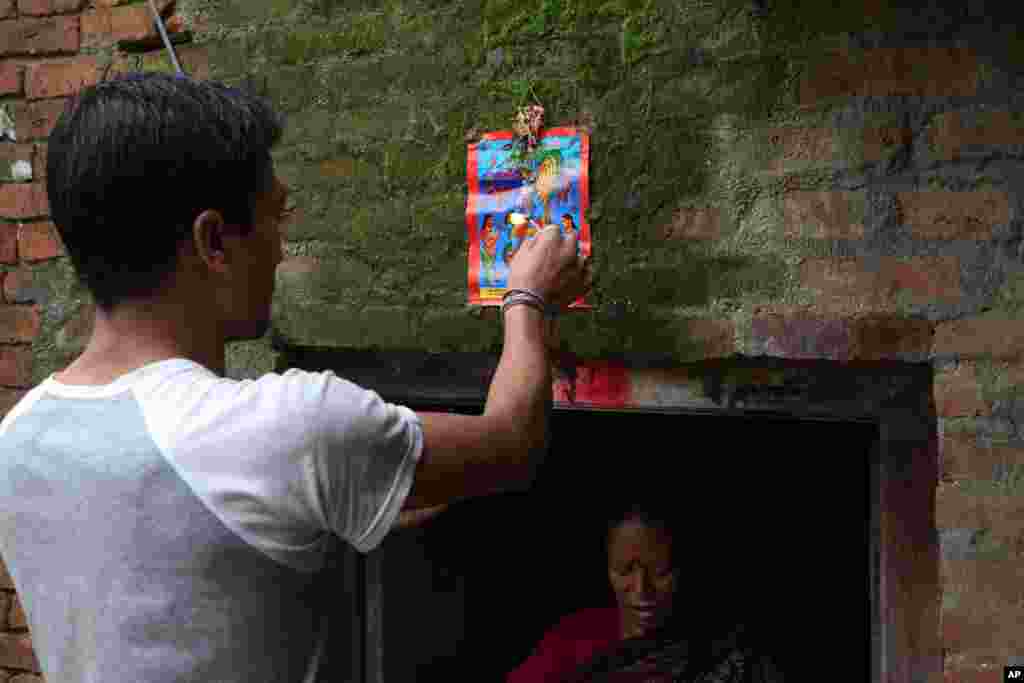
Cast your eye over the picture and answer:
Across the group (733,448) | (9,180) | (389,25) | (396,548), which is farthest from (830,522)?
(9,180)

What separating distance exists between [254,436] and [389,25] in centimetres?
125

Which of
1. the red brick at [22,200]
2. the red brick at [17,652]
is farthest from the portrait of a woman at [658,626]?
the red brick at [22,200]

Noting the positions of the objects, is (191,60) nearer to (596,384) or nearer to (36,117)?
(36,117)

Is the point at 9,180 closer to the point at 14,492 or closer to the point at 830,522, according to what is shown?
the point at 14,492

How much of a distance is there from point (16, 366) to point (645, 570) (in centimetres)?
167

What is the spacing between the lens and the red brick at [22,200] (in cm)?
261

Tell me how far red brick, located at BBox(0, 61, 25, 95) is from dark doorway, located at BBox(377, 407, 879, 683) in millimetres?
1761

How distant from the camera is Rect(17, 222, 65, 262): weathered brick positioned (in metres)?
2.59

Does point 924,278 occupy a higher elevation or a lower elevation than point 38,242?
lower

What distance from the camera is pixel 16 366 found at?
2.66 m

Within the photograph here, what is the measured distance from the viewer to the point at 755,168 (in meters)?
1.96

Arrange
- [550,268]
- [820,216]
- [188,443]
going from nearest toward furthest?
[188,443] < [550,268] < [820,216]

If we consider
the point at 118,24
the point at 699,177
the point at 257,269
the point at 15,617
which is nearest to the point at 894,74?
the point at 699,177

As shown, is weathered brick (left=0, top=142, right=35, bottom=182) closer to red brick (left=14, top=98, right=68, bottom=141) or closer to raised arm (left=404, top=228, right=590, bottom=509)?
red brick (left=14, top=98, right=68, bottom=141)
